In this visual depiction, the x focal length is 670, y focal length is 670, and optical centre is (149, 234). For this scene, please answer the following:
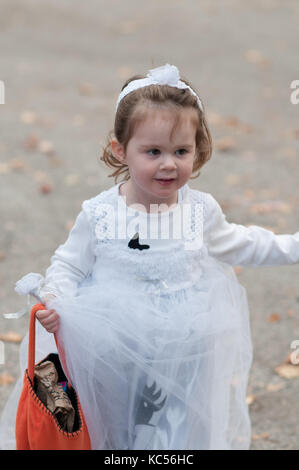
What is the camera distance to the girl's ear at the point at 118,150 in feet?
8.43

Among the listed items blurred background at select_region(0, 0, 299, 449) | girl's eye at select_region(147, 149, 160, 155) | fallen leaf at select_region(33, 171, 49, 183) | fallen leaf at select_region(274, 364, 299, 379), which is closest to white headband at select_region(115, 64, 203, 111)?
girl's eye at select_region(147, 149, 160, 155)

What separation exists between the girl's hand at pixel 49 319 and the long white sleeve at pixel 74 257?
18cm

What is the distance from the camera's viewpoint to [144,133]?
7.87 ft

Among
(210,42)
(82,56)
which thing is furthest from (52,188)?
(210,42)

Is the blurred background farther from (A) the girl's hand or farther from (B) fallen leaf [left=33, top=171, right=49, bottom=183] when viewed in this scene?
(A) the girl's hand

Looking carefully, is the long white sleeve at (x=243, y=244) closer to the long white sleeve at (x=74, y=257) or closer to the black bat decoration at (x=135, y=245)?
the black bat decoration at (x=135, y=245)

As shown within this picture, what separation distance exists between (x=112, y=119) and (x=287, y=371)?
4.21m

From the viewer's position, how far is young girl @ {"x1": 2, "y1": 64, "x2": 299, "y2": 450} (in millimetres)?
2434

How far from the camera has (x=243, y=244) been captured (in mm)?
2725

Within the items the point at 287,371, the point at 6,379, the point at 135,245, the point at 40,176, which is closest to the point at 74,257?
the point at 135,245

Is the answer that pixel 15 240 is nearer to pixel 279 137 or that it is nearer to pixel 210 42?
pixel 279 137

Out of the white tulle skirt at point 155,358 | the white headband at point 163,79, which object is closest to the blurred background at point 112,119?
the white headband at point 163,79

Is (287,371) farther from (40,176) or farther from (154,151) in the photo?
(40,176)

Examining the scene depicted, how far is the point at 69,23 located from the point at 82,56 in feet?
Answer: 5.15
